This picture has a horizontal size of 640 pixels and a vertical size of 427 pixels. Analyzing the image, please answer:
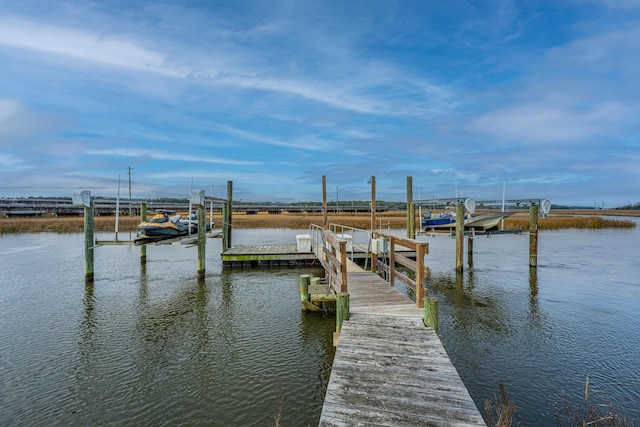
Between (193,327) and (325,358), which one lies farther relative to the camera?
(193,327)

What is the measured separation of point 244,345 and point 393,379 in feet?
16.2

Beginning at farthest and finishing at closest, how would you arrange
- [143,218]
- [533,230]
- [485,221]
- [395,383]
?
[143,218]
[485,221]
[533,230]
[395,383]

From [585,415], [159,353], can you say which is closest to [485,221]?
[585,415]

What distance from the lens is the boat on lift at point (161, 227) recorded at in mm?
16750

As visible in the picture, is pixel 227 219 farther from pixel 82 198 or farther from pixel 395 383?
pixel 395 383

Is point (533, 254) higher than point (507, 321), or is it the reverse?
point (533, 254)

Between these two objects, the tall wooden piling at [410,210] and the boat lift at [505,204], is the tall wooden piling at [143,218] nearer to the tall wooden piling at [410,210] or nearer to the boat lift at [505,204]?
the tall wooden piling at [410,210]

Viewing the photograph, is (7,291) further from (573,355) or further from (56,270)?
(573,355)

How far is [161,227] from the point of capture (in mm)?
17031

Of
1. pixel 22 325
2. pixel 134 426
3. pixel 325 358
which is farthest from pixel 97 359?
pixel 325 358

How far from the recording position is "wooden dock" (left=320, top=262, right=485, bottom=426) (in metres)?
3.76

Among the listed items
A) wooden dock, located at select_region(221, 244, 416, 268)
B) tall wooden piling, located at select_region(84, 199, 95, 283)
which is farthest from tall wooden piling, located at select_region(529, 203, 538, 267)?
tall wooden piling, located at select_region(84, 199, 95, 283)

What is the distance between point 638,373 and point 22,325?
1570 centimetres

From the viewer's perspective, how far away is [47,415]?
562 cm
